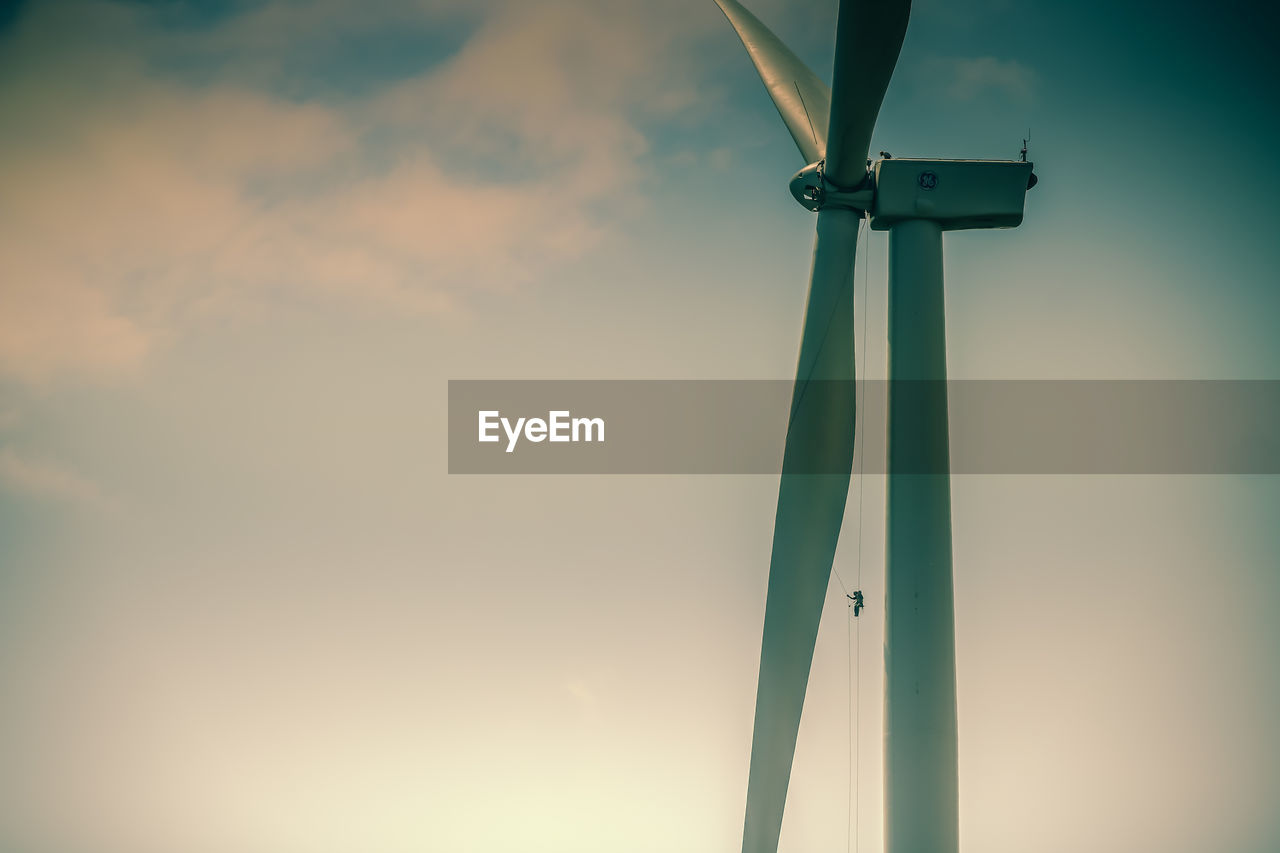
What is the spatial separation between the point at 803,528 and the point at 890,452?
237 cm

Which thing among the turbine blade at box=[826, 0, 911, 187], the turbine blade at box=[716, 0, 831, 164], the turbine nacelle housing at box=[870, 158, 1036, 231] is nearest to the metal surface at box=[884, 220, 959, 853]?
the turbine nacelle housing at box=[870, 158, 1036, 231]

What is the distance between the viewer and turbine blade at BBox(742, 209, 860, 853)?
22984 mm

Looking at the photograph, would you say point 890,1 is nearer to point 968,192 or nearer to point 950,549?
point 968,192

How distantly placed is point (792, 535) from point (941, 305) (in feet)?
19.5

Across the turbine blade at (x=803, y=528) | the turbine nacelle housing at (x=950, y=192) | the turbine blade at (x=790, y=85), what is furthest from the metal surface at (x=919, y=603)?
the turbine blade at (x=790, y=85)

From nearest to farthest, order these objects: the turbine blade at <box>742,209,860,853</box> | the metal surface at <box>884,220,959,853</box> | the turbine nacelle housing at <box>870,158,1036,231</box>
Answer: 1. the metal surface at <box>884,220,959,853</box>
2. the turbine blade at <box>742,209,860,853</box>
3. the turbine nacelle housing at <box>870,158,1036,231</box>

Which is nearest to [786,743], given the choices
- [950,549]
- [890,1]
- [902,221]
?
[950,549]

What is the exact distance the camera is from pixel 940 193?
1006 inches

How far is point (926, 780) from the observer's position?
72.0 ft

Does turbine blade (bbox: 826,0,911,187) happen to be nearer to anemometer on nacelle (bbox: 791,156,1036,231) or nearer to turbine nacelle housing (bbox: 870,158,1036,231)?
anemometer on nacelle (bbox: 791,156,1036,231)

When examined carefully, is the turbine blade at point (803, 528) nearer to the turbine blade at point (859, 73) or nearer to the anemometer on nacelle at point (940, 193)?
the anemometer on nacelle at point (940, 193)

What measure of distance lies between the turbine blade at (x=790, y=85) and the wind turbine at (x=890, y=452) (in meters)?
1.16

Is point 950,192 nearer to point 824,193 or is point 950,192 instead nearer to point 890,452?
point 824,193

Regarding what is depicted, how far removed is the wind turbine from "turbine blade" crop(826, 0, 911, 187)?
30 mm
